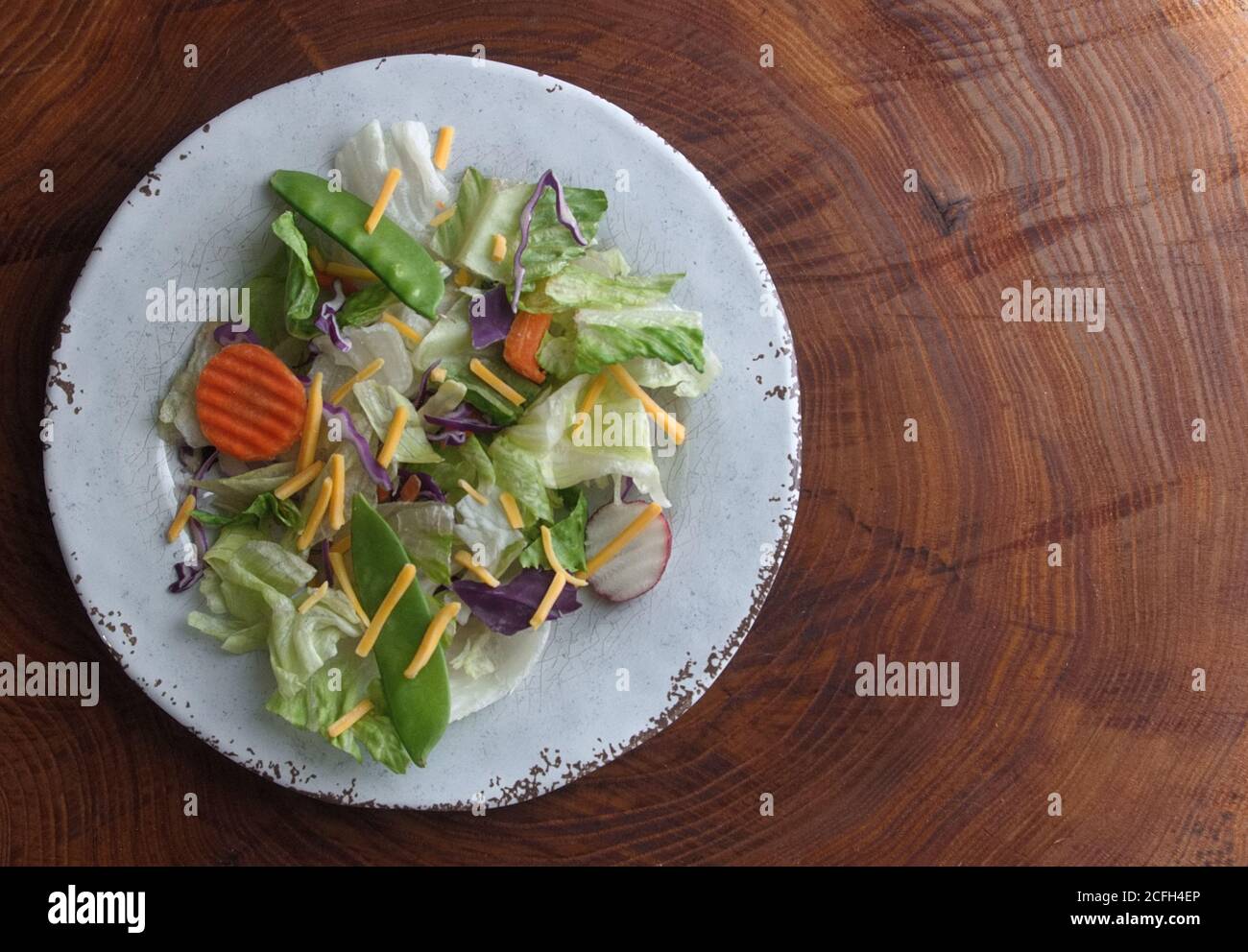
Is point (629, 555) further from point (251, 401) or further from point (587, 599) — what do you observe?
point (251, 401)

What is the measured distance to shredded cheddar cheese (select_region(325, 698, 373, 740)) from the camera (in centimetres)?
178

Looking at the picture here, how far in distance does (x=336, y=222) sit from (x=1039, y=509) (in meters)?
1.61

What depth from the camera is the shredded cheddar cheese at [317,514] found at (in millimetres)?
1754

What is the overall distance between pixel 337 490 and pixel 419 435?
0.18 m

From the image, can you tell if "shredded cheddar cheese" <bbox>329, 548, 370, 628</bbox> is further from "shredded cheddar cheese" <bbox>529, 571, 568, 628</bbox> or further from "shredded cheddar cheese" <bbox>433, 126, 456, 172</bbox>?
"shredded cheddar cheese" <bbox>433, 126, 456, 172</bbox>

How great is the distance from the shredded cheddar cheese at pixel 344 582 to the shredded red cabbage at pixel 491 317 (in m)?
0.47

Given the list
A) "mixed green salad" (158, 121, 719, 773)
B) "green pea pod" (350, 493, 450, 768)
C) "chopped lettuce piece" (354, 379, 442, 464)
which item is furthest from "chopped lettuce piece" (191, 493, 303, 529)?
"chopped lettuce piece" (354, 379, 442, 464)

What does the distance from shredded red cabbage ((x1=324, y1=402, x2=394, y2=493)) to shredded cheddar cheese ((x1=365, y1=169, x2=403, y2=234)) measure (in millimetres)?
336

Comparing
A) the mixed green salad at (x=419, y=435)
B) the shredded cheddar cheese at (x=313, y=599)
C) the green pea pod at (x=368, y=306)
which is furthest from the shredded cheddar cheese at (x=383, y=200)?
the shredded cheddar cheese at (x=313, y=599)

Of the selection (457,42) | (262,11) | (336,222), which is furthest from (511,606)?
(262,11)

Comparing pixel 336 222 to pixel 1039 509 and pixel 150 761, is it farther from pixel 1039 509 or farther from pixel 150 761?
pixel 1039 509

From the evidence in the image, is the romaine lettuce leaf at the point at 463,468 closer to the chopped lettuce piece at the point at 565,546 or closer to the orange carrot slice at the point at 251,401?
the chopped lettuce piece at the point at 565,546

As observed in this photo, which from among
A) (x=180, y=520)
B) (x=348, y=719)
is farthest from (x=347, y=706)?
(x=180, y=520)

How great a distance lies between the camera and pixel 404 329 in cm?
180
